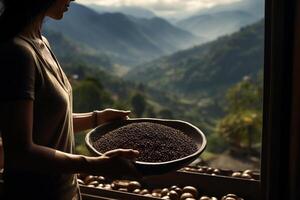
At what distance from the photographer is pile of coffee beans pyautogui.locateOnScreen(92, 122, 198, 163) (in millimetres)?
1369

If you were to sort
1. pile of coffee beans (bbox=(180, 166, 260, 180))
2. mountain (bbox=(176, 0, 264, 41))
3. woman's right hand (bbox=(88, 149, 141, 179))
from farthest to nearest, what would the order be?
mountain (bbox=(176, 0, 264, 41)) → pile of coffee beans (bbox=(180, 166, 260, 180)) → woman's right hand (bbox=(88, 149, 141, 179))

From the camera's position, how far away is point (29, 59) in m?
1.03

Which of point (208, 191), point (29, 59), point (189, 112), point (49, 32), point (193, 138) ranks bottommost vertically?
point (189, 112)

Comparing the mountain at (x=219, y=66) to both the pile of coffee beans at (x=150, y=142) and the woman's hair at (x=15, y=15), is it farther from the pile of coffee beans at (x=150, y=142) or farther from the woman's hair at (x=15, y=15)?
the woman's hair at (x=15, y=15)

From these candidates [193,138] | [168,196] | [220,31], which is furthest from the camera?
[220,31]

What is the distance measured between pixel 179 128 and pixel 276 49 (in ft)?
1.51

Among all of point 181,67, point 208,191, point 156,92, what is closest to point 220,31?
point 181,67

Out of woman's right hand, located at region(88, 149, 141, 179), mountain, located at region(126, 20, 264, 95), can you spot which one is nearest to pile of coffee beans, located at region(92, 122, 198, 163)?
woman's right hand, located at region(88, 149, 141, 179)

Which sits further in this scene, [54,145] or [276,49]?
[276,49]

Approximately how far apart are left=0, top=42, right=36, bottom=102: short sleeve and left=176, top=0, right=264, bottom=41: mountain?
103 metres

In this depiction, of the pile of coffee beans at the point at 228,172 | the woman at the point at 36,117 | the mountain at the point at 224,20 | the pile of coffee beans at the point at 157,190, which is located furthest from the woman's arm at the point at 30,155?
the mountain at the point at 224,20

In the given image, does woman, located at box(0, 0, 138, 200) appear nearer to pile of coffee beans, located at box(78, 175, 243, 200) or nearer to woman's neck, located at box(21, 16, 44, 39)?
woman's neck, located at box(21, 16, 44, 39)

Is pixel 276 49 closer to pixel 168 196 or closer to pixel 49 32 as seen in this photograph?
pixel 168 196

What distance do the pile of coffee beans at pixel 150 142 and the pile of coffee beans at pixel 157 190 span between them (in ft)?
2.73
